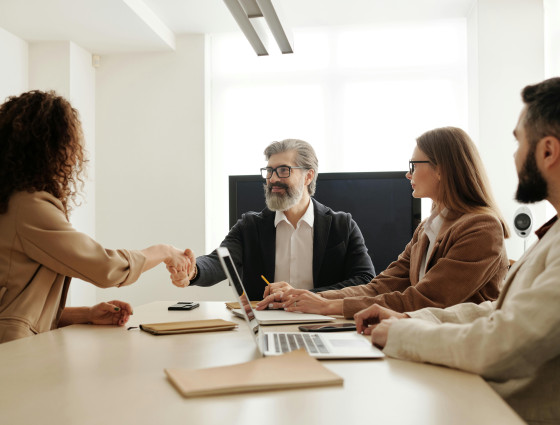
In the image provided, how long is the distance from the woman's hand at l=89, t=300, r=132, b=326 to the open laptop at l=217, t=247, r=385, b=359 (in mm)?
526

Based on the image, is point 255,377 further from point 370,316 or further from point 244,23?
point 244,23

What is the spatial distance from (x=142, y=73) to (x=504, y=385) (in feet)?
16.7

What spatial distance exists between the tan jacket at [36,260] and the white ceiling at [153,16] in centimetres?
325

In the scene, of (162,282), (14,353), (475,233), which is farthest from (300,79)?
(14,353)

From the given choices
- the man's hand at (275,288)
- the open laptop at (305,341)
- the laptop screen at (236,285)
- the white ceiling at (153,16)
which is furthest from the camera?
the white ceiling at (153,16)

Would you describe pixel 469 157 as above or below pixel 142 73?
below

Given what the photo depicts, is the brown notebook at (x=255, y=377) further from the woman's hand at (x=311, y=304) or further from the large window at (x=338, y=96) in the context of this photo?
the large window at (x=338, y=96)

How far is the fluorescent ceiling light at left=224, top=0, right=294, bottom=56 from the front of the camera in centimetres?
232

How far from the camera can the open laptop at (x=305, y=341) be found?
126cm

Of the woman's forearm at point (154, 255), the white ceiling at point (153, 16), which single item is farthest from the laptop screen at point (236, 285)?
the white ceiling at point (153, 16)

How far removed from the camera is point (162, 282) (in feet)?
17.9

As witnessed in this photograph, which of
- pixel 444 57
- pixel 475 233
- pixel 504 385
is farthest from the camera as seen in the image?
pixel 444 57

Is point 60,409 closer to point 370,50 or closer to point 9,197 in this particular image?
point 9,197

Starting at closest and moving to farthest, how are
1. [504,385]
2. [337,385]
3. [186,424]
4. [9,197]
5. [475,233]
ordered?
[186,424], [337,385], [504,385], [9,197], [475,233]
